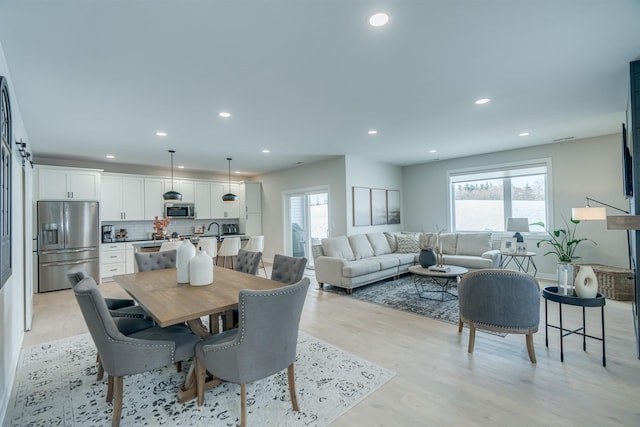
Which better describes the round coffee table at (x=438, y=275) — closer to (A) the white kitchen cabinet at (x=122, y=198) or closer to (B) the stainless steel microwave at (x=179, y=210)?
(B) the stainless steel microwave at (x=179, y=210)

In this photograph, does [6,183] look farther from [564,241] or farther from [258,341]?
[564,241]

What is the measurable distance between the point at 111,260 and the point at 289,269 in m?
5.22

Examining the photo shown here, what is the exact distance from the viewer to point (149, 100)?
326 cm

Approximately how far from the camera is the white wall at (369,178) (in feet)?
21.1

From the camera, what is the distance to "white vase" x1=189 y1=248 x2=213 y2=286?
2.60 m

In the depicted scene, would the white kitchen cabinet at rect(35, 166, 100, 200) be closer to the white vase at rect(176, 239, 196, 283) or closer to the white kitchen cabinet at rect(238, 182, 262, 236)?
the white kitchen cabinet at rect(238, 182, 262, 236)

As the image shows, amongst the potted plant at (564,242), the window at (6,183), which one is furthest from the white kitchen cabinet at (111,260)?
the potted plant at (564,242)

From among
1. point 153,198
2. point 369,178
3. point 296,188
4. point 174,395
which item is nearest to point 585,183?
point 369,178

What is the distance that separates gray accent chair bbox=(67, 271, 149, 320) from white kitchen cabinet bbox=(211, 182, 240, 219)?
541 cm

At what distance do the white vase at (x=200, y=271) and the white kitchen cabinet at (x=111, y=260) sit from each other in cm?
488

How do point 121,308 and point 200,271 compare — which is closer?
point 200,271

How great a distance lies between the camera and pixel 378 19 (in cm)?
200

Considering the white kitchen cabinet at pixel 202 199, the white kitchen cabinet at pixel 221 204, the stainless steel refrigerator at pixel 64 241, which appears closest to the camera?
the stainless steel refrigerator at pixel 64 241

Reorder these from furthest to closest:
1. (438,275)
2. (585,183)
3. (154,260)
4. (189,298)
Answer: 1. (585,183)
2. (438,275)
3. (154,260)
4. (189,298)
